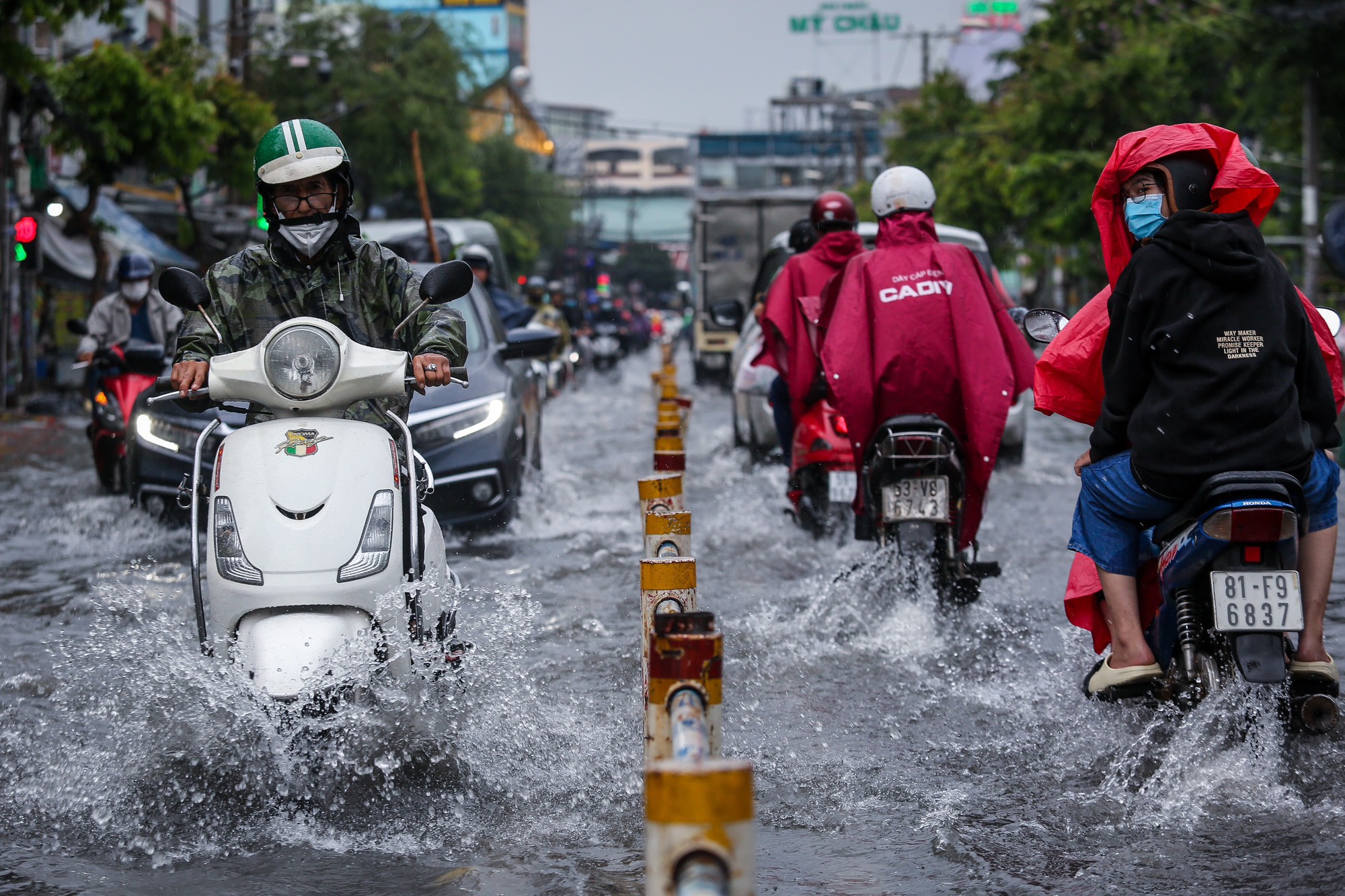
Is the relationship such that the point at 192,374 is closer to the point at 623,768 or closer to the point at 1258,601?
the point at 623,768

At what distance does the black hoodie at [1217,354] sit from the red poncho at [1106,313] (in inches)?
5.1

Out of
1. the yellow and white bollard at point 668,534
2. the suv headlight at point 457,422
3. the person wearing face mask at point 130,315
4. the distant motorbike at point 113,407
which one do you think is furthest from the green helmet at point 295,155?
the person wearing face mask at point 130,315

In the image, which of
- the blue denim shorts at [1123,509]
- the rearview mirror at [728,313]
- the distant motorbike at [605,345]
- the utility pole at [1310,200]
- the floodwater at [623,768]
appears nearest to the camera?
the floodwater at [623,768]

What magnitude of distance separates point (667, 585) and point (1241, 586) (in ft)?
4.80

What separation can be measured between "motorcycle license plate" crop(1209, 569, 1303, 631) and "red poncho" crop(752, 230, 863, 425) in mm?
3601

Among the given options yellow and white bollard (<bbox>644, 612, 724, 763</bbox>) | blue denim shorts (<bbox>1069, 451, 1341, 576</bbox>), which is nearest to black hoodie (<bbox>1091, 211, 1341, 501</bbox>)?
blue denim shorts (<bbox>1069, 451, 1341, 576</bbox>)

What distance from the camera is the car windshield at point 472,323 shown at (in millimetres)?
9297

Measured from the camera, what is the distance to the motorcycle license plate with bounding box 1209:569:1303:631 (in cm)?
396

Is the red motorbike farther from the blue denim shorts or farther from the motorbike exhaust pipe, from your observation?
the motorbike exhaust pipe

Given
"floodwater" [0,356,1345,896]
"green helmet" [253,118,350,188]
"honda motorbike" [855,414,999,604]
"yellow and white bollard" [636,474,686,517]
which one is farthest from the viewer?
"honda motorbike" [855,414,999,604]

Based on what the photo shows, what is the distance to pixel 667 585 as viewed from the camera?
14.2 feet

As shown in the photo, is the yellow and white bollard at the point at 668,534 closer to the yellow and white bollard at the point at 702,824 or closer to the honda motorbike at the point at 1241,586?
the honda motorbike at the point at 1241,586

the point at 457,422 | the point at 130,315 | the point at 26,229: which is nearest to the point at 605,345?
the point at 26,229

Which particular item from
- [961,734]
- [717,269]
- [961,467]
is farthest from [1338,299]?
[961,734]
